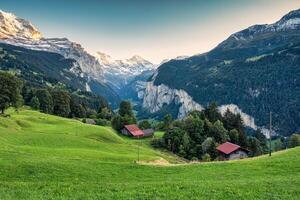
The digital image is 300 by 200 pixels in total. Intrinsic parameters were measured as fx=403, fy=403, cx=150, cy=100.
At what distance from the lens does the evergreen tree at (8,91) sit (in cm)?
11244

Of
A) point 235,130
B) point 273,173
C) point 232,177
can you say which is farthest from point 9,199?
point 235,130

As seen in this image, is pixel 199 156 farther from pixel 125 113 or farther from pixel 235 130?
pixel 125 113

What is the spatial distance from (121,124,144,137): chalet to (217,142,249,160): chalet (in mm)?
39261

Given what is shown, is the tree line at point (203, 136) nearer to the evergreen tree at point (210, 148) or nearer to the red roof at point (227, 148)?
the evergreen tree at point (210, 148)

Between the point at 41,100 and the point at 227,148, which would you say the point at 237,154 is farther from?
the point at 41,100

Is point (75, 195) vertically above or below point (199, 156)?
above

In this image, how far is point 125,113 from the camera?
600ft

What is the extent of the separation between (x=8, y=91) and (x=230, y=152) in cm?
7030

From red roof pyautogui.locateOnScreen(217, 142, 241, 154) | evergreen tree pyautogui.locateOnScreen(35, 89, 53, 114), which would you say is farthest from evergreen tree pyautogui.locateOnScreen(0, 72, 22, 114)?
red roof pyautogui.locateOnScreen(217, 142, 241, 154)

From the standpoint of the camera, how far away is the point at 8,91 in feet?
372

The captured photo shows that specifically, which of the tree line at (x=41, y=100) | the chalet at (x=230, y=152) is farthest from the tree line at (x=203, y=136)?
the tree line at (x=41, y=100)

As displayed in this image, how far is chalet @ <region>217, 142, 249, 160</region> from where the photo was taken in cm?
13029

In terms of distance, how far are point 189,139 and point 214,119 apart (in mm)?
26430

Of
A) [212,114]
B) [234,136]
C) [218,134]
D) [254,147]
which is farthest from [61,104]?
[254,147]
